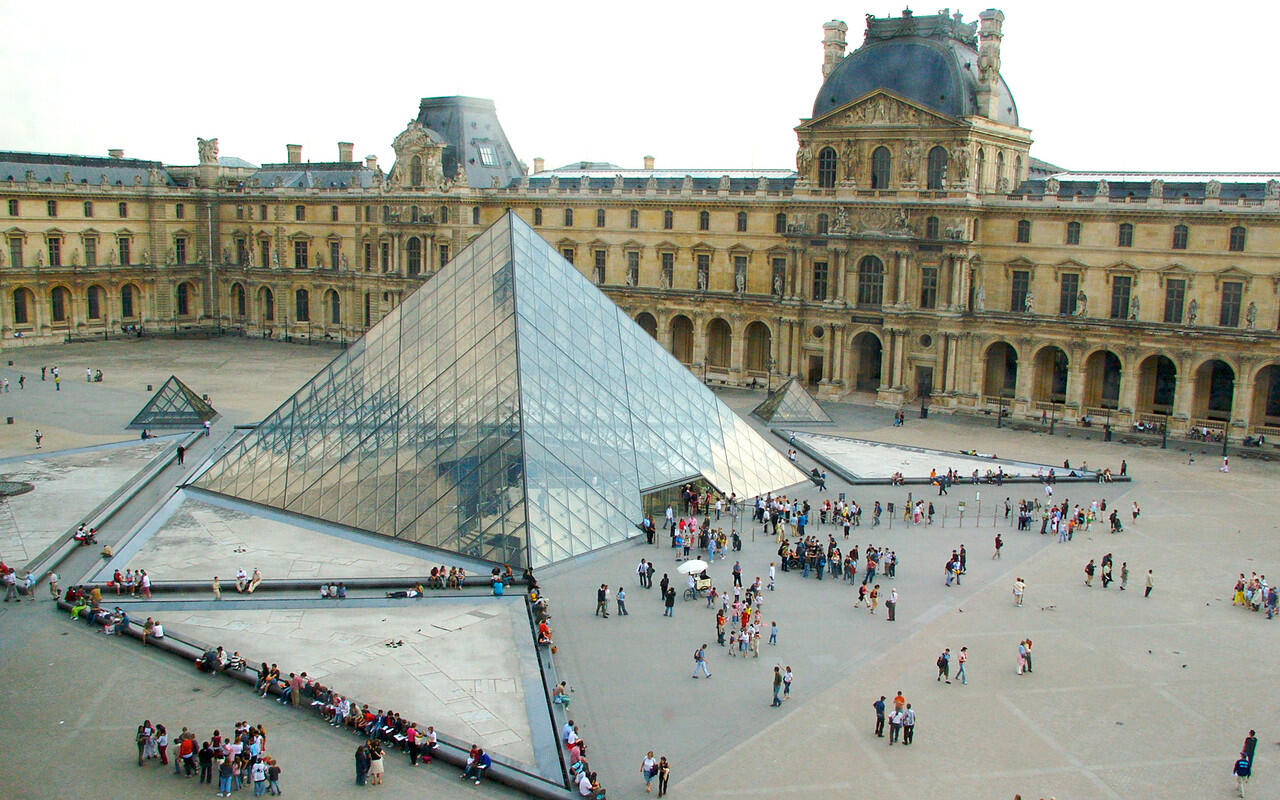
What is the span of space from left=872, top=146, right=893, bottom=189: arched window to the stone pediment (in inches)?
47.8

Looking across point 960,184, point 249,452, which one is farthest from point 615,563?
point 960,184

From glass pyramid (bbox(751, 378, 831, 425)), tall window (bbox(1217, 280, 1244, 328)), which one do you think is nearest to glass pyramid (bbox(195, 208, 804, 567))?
glass pyramid (bbox(751, 378, 831, 425))

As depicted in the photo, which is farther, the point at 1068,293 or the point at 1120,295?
the point at 1068,293

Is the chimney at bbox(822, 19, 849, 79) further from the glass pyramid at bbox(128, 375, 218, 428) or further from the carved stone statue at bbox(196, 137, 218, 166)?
the carved stone statue at bbox(196, 137, 218, 166)

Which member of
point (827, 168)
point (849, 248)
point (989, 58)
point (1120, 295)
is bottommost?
point (1120, 295)

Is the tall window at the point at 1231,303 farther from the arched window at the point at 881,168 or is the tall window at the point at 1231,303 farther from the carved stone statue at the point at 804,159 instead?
the carved stone statue at the point at 804,159

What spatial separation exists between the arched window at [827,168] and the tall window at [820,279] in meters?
3.31

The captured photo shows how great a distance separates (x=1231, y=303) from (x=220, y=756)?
36901 mm

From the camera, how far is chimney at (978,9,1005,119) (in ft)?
148

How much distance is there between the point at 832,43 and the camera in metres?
49.2

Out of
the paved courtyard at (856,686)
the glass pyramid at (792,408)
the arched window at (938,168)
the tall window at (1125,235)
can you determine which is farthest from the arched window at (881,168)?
the paved courtyard at (856,686)

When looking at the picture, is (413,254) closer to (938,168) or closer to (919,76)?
(919,76)

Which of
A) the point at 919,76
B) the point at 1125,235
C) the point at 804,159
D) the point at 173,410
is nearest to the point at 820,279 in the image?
the point at 804,159

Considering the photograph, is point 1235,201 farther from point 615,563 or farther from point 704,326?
point 615,563
